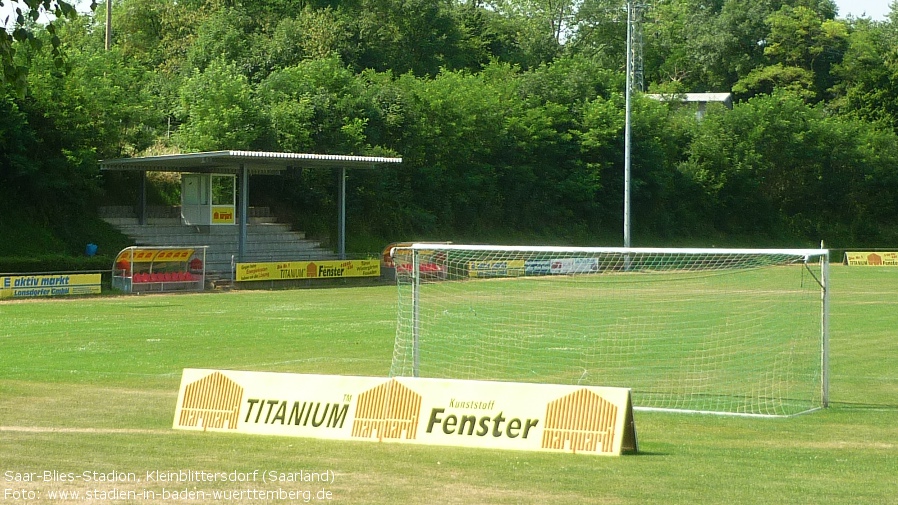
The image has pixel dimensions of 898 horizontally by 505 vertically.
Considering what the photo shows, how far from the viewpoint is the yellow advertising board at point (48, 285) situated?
3397cm

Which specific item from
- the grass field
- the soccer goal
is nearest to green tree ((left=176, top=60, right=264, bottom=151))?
the soccer goal

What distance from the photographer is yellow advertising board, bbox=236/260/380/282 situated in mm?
40719

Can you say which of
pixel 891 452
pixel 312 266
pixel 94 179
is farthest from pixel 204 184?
pixel 891 452

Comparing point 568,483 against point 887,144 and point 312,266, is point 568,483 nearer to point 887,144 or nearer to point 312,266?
point 312,266

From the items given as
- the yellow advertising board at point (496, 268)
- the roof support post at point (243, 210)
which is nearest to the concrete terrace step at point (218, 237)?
the roof support post at point (243, 210)

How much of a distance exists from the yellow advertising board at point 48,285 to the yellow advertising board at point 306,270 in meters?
5.85

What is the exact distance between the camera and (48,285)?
3488cm

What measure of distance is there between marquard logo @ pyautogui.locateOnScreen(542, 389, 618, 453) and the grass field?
9.1 inches

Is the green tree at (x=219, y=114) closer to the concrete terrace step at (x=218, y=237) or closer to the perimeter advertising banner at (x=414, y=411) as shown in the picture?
the concrete terrace step at (x=218, y=237)

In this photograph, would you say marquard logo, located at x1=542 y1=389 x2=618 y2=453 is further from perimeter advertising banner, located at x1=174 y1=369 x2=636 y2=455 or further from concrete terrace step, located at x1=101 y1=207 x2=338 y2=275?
concrete terrace step, located at x1=101 y1=207 x2=338 y2=275

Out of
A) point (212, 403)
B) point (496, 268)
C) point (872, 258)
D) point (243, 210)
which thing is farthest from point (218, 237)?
point (872, 258)

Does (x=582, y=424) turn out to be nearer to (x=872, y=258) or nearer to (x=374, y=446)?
(x=374, y=446)

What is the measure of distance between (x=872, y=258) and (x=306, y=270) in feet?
133

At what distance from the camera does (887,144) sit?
84.8 meters
